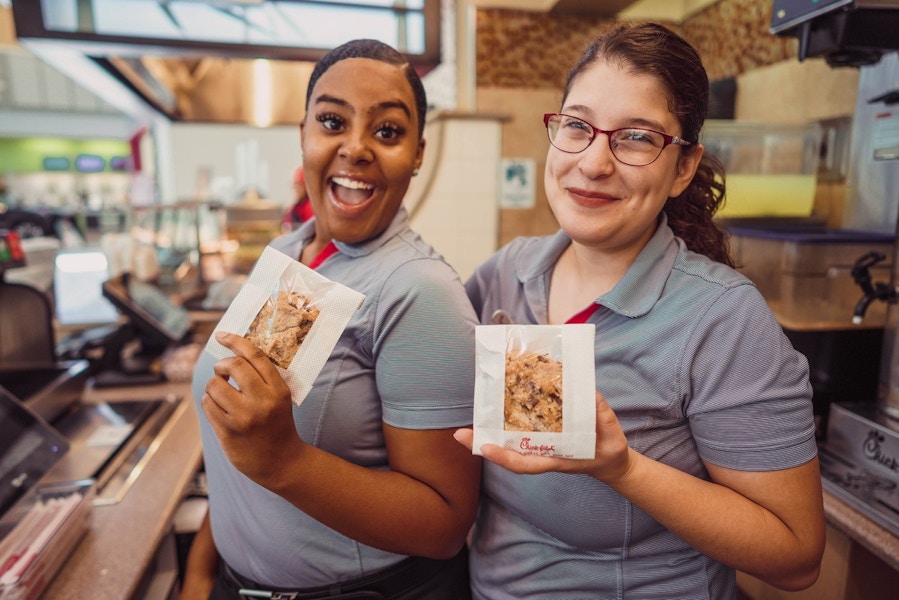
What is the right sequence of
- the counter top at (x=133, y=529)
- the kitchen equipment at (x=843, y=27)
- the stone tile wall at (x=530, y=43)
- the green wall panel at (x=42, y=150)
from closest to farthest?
the counter top at (x=133, y=529), the kitchen equipment at (x=843, y=27), the stone tile wall at (x=530, y=43), the green wall panel at (x=42, y=150)

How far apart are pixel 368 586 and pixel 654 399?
561 millimetres

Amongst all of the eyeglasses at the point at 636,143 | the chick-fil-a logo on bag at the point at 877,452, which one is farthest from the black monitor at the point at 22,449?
the chick-fil-a logo on bag at the point at 877,452

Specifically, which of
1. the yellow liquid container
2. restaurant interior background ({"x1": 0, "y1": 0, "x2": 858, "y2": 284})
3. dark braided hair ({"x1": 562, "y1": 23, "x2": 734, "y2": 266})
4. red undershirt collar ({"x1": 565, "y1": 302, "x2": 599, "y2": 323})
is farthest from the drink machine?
restaurant interior background ({"x1": 0, "y1": 0, "x2": 858, "y2": 284})

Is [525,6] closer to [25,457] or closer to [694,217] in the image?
[694,217]

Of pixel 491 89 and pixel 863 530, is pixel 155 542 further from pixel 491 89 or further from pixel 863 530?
pixel 491 89

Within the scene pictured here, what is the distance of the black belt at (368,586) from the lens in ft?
3.13

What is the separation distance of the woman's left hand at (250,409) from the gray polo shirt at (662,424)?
0.42 m

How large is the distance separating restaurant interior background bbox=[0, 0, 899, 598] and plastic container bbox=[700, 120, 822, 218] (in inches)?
0.4

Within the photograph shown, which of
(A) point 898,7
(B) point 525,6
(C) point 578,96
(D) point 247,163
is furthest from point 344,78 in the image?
(D) point 247,163

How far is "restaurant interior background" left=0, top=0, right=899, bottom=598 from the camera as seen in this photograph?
1753 mm

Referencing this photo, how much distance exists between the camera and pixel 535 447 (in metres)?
0.71

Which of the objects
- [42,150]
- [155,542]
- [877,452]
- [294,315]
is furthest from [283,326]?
[42,150]

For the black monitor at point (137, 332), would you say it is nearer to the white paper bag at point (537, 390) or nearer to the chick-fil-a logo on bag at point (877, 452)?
the white paper bag at point (537, 390)

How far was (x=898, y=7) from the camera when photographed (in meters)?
1.30
